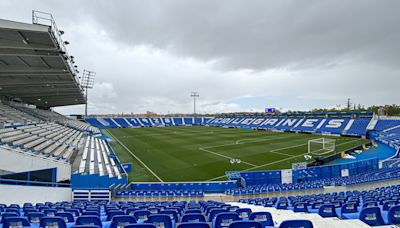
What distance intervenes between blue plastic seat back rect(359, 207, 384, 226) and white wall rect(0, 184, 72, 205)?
11.6 m

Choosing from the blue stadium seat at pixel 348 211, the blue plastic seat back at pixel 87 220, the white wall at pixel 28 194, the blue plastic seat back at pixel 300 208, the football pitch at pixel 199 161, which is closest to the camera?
the blue plastic seat back at pixel 87 220

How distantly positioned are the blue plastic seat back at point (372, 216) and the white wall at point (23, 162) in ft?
45.0

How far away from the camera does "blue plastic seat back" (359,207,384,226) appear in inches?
149

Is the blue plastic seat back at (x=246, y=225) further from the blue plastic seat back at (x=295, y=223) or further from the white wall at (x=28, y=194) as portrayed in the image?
the white wall at (x=28, y=194)

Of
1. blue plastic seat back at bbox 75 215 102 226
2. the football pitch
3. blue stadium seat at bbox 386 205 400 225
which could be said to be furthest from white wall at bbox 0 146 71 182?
blue stadium seat at bbox 386 205 400 225

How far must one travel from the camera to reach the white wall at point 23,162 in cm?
Answer: 1000

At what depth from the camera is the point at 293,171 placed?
17.3 meters

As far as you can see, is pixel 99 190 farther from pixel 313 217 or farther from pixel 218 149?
pixel 218 149

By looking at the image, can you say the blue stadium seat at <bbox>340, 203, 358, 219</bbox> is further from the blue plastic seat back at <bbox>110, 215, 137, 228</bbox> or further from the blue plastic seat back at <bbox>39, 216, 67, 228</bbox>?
the blue plastic seat back at <bbox>39, 216, 67, 228</bbox>

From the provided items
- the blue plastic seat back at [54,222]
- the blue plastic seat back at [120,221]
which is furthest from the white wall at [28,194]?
the blue plastic seat back at [120,221]

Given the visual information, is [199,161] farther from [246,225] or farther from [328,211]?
[246,225]

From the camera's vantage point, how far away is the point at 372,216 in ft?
12.6

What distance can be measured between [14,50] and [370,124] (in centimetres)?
5666

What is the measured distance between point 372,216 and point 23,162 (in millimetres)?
14105
